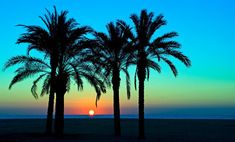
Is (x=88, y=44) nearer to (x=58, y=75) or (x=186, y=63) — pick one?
(x=58, y=75)

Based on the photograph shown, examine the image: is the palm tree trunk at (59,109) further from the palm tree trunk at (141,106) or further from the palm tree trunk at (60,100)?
the palm tree trunk at (141,106)

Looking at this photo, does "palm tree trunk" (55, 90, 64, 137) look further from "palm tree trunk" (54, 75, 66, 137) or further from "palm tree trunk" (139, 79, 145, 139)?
"palm tree trunk" (139, 79, 145, 139)

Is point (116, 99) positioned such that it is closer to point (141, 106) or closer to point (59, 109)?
point (141, 106)

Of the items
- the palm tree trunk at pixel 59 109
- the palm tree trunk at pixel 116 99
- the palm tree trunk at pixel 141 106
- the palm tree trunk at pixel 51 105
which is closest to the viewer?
the palm tree trunk at pixel 141 106

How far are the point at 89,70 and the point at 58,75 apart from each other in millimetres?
2493
